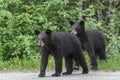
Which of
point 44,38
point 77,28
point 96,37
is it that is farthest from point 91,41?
point 44,38

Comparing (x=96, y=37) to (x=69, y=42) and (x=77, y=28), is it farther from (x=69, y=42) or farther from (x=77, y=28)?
(x=69, y=42)

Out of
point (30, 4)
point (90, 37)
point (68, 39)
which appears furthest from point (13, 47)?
point (68, 39)

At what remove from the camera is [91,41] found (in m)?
12.6

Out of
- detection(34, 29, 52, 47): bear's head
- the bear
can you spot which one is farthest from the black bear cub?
detection(34, 29, 52, 47): bear's head

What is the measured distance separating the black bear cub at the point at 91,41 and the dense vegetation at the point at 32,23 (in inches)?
36.8

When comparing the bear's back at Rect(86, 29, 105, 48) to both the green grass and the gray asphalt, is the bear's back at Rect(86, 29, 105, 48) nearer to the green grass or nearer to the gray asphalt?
the green grass

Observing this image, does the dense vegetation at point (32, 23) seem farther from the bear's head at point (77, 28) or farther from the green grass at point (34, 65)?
the bear's head at point (77, 28)

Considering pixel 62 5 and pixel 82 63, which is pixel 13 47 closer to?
pixel 62 5

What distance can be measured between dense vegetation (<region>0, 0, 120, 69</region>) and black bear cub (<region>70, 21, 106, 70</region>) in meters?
0.93

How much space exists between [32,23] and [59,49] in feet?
15.3

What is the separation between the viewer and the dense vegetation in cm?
1467

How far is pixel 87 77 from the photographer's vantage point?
10234mm

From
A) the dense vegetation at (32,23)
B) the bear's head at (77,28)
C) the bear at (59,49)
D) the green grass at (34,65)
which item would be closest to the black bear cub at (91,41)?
the bear's head at (77,28)

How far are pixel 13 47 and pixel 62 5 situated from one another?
217cm
